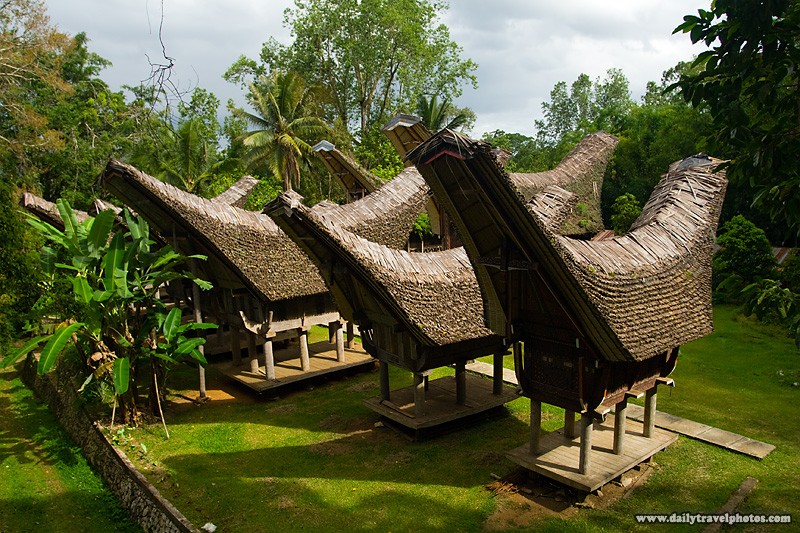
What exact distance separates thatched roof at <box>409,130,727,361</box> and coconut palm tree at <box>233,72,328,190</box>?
65.5 ft

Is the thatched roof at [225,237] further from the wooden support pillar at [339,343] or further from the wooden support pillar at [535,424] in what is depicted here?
the wooden support pillar at [535,424]

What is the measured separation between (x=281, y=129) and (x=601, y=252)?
21.9m

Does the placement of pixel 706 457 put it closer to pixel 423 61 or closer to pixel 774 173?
pixel 774 173

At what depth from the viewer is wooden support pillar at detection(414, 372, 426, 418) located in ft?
30.5

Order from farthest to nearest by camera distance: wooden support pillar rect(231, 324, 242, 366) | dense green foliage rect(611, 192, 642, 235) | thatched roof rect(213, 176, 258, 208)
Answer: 1. dense green foliage rect(611, 192, 642, 235)
2. thatched roof rect(213, 176, 258, 208)
3. wooden support pillar rect(231, 324, 242, 366)

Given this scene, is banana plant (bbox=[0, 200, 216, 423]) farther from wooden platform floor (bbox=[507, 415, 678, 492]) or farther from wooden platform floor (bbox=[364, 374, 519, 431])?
wooden platform floor (bbox=[507, 415, 678, 492])

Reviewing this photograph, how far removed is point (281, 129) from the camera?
86.0ft

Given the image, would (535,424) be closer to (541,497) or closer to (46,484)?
(541,497)

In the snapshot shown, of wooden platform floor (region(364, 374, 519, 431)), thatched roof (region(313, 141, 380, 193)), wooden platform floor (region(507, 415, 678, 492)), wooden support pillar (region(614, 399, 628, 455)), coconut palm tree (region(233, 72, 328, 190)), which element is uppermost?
coconut palm tree (region(233, 72, 328, 190))

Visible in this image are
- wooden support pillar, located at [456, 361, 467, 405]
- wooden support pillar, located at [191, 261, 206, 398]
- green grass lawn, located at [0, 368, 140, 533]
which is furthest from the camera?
wooden support pillar, located at [191, 261, 206, 398]

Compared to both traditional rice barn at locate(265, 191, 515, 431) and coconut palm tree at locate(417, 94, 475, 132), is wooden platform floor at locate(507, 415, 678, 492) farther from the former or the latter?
coconut palm tree at locate(417, 94, 475, 132)

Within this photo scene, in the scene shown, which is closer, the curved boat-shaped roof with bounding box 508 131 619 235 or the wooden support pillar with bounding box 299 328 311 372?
the wooden support pillar with bounding box 299 328 311 372

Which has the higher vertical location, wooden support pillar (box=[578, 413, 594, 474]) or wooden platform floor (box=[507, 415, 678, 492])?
wooden support pillar (box=[578, 413, 594, 474])

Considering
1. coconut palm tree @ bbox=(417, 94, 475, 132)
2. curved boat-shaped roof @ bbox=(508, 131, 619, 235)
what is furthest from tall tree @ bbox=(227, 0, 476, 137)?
curved boat-shaped roof @ bbox=(508, 131, 619, 235)
